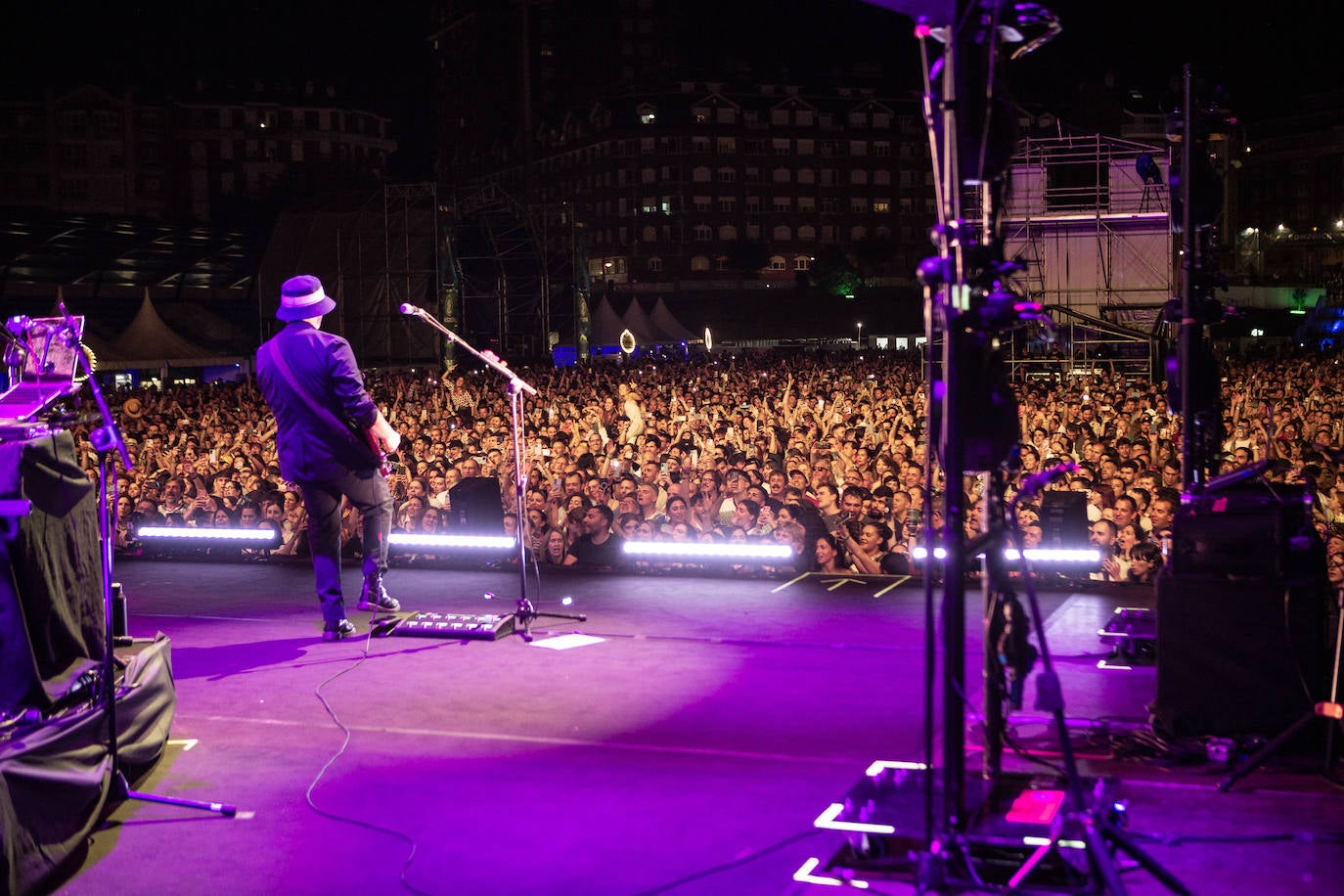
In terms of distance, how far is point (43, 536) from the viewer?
153 inches

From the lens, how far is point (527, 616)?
21.5 ft

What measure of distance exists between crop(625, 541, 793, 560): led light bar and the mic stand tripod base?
4.69 ft

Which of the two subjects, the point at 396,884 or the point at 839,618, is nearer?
the point at 396,884

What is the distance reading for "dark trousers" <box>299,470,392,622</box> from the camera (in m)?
6.44

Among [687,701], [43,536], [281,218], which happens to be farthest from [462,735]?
[281,218]

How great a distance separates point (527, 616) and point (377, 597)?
0.88 meters

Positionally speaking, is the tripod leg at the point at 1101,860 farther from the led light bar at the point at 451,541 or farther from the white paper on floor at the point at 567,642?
the led light bar at the point at 451,541

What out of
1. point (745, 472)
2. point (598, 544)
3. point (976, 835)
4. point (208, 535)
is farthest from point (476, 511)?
point (976, 835)

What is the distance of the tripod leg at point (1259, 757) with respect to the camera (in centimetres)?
410

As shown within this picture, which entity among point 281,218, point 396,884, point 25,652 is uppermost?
point 281,218

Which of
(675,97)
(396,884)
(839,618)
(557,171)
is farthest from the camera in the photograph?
(557,171)

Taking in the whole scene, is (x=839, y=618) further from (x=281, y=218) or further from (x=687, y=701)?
(x=281, y=218)

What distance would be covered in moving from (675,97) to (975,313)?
278 ft

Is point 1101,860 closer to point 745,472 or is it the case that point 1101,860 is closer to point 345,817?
point 345,817
